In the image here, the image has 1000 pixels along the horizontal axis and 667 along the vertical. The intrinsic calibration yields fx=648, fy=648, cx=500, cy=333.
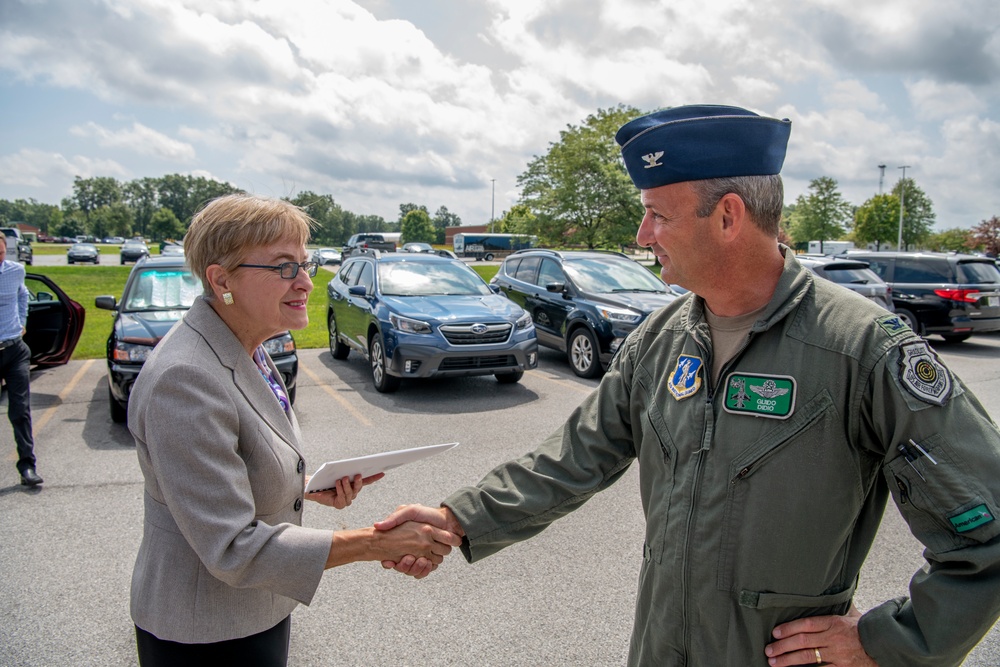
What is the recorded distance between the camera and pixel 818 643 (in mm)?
1392

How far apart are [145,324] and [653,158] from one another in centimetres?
646

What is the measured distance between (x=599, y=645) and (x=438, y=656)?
727 mm

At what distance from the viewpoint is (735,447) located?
1472 mm

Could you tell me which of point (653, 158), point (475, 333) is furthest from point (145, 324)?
point (653, 158)

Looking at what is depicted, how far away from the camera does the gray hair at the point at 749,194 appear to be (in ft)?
5.24

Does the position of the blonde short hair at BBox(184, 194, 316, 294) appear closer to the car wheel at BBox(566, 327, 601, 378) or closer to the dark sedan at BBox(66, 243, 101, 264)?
the car wheel at BBox(566, 327, 601, 378)

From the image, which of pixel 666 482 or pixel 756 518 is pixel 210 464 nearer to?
pixel 666 482

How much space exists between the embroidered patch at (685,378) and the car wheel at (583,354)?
7544 mm

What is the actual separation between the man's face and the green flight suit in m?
0.12

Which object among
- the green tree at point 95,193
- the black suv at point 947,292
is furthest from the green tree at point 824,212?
the green tree at point 95,193

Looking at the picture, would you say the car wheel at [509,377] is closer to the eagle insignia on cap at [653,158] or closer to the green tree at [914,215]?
the eagle insignia on cap at [653,158]

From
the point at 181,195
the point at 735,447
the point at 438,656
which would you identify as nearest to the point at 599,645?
the point at 438,656

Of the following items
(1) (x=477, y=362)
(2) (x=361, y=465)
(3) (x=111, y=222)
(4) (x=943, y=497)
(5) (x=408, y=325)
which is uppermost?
(3) (x=111, y=222)

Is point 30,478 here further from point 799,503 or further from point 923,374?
point 923,374
